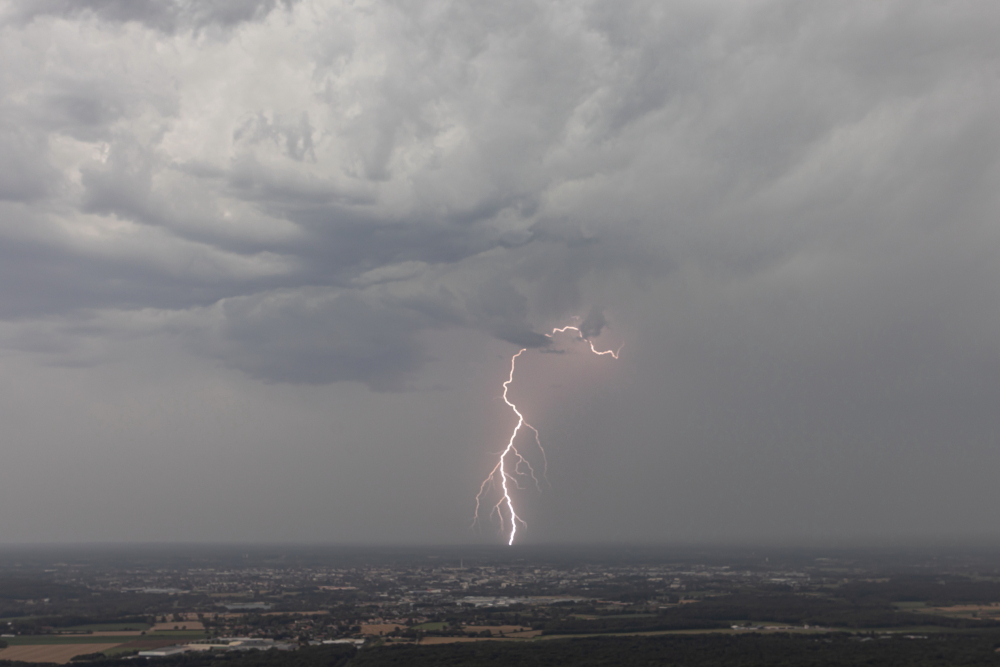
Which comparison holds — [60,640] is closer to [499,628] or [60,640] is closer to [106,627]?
[106,627]

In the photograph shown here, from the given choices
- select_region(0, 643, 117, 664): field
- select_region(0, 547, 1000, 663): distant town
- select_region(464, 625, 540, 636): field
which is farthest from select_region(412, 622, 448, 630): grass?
select_region(0, 643, 117, 664): field

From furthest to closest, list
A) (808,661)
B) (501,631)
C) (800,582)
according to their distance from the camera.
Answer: (800,582)
(501,631)
(808,661)

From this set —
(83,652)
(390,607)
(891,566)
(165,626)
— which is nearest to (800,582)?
(891,566)

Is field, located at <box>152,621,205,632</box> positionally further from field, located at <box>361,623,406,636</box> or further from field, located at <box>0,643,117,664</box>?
field, located at <box>361,623,406,636</box>

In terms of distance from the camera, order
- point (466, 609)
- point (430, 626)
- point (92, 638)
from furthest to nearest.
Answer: point (466, 609) → point (430, 626) → point (92, 638)

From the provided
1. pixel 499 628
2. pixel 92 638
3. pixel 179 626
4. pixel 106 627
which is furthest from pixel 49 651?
pixel 499 628

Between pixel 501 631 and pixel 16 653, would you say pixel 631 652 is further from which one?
pixel 16 653

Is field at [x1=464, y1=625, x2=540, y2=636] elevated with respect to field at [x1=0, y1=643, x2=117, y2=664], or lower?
elevated

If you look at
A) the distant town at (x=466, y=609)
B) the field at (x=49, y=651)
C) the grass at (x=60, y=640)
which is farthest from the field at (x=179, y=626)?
the field at (x=49, y=651)
